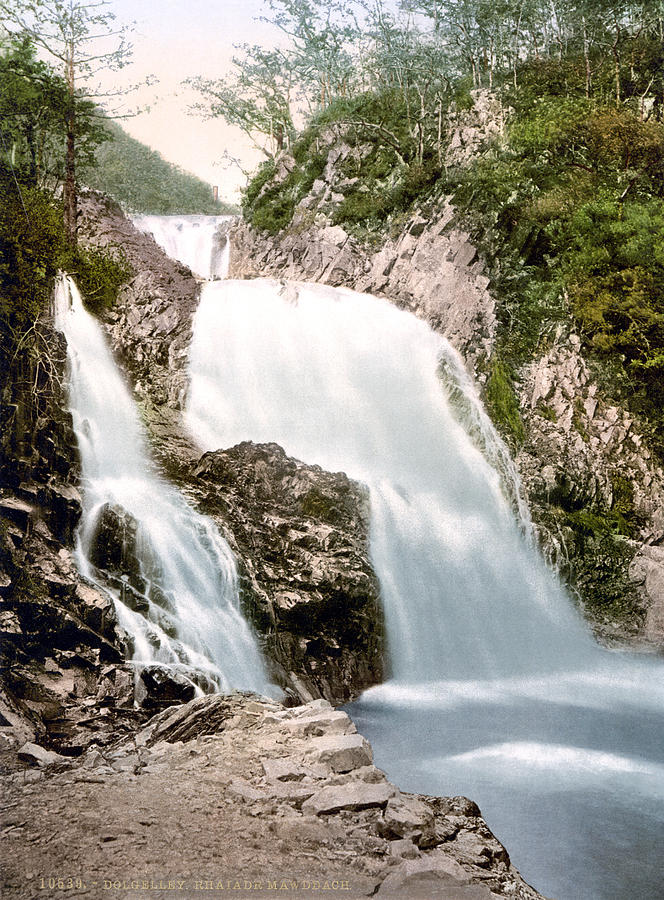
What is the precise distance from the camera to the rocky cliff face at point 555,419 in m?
11.3

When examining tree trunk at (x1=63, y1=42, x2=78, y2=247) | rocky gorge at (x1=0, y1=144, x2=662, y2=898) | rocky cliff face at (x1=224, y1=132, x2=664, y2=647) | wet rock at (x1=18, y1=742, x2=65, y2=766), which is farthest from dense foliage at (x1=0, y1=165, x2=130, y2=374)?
rocky cliff face at (x1=224, y1=132, x2=664, y2=647)

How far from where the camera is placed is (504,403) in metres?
12.4

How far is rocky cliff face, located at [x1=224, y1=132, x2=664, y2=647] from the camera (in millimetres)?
11336

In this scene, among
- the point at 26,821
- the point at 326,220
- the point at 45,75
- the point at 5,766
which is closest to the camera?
the point at 26,821

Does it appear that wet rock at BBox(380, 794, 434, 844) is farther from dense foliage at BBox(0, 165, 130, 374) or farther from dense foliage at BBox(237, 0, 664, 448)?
dense foliage at BBox(237, 0, 664, 448)

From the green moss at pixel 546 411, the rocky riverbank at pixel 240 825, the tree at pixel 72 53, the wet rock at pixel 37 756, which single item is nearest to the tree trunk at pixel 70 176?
the tree at pixel 72 53

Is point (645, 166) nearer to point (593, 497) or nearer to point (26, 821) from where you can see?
point (593, 497)

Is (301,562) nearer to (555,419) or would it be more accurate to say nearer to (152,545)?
(152,545)

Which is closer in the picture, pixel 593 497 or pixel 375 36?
pixel 593 497

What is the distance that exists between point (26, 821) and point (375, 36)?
1394 centimetres

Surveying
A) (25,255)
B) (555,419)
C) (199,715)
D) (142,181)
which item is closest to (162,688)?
(199,715)

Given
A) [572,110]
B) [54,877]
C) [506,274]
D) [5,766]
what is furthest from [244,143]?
[54,877]

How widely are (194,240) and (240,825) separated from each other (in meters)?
11.2

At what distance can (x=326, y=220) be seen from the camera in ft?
49.9
